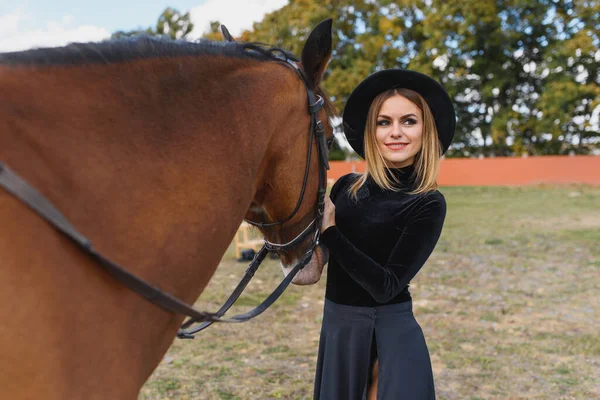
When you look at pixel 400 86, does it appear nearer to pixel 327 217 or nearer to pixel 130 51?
pixel 327 217

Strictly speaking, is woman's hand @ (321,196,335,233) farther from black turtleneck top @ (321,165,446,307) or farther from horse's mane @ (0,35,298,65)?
horse's mane @ (0,35,298,65)

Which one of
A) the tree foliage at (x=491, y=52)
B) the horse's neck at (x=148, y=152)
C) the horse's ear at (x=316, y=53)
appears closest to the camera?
the horse's neck at (x=148, y=152)

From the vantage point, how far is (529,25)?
31.3 meters

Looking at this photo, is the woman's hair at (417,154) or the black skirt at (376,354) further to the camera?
the woman's hair at (417,154)

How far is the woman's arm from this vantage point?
2221 mm

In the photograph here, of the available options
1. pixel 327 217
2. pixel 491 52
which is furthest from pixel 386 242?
pixel 491 52

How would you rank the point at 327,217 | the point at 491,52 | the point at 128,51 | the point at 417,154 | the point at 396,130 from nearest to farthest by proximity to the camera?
the point at 128,51
the point at 327,217
the point at 396,130
the point at 417,154
the point at 491,52

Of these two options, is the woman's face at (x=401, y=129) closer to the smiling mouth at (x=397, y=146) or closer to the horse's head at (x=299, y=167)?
the smiling mouth at (x=397, y=146)

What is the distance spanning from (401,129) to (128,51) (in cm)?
→ 130

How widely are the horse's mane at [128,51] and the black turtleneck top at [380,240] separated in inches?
32.9

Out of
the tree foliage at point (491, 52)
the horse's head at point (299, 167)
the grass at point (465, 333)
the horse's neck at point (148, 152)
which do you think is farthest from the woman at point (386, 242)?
the tree foliage at point (491, 52)

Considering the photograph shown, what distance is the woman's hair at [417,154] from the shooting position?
7.95 ft

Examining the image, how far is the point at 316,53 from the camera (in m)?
1.95

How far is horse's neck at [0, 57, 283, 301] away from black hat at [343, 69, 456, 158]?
0.81 m
